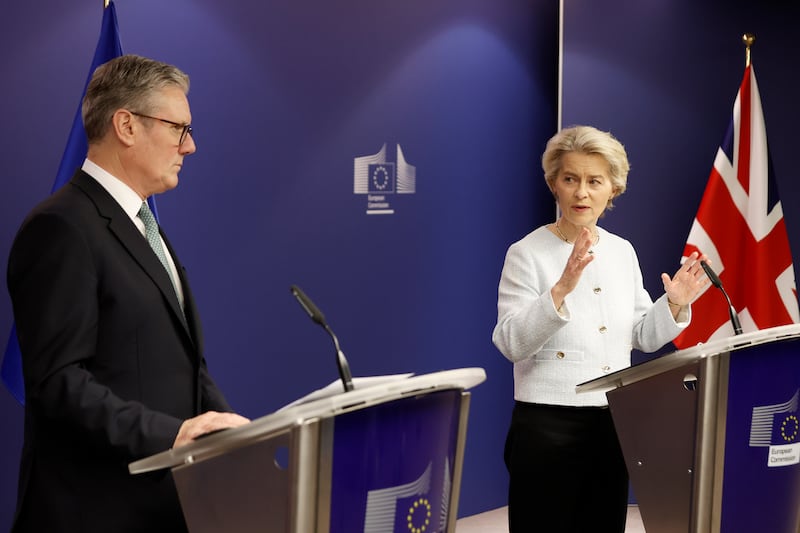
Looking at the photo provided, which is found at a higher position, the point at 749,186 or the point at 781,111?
the point at 781,111


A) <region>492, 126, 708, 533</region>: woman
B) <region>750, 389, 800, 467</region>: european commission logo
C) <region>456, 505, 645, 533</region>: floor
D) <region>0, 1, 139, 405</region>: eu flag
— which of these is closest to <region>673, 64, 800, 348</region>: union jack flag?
<region>456, 505, 645, 533</region>: floor

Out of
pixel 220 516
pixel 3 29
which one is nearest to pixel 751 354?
pixel 220 516

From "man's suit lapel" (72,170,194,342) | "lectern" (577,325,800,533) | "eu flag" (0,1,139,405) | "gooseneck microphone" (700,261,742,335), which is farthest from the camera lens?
"eu flag" (0,1,139,405)

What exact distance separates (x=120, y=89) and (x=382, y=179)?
9.15 feet

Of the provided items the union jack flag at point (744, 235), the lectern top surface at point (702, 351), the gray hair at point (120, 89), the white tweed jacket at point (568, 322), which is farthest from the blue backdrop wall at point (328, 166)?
the lectern top surface at point (702, 351)

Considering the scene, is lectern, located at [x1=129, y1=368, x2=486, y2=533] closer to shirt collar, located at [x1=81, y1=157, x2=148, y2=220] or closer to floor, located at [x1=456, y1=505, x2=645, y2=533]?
shirt collar, located at [x1=81, y1=157, x2=148, y2=220]

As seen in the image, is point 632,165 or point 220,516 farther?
point 632,165

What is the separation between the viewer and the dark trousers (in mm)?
2969

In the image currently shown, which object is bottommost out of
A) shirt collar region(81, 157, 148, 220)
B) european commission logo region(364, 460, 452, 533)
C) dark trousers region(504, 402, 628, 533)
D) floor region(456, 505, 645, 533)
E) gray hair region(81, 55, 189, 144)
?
floor region(456, 505, 645, 533)

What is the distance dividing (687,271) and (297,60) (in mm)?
2188

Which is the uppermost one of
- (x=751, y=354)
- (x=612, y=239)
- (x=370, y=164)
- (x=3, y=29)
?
(x=3, y=29)

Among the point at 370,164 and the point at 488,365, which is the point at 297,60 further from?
the point at 488,365

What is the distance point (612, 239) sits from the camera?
3.26m

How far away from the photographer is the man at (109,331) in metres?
1.97
